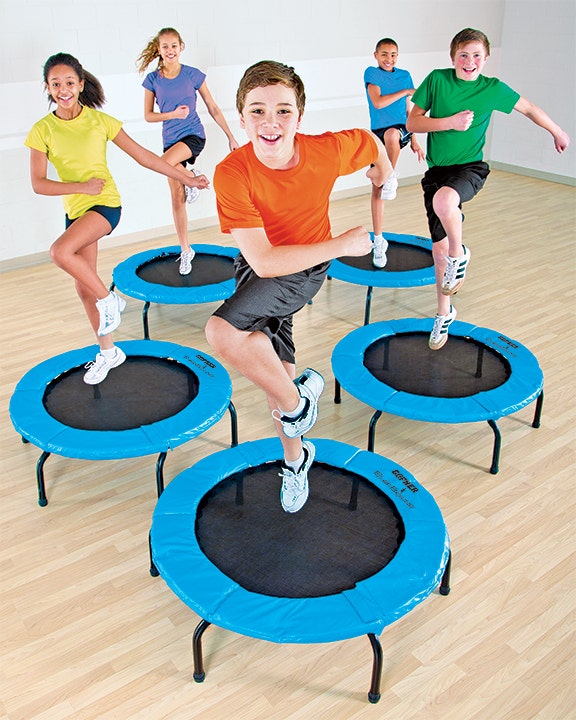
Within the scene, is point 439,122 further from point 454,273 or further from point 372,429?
point 372,429

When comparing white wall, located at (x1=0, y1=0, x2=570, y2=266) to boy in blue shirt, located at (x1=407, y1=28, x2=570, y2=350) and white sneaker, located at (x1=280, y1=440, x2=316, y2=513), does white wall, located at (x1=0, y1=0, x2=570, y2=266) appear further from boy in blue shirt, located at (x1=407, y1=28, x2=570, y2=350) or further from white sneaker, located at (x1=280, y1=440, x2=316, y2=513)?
white sneaker, located at (x1=280, y1=440, x2=316, y2=513)

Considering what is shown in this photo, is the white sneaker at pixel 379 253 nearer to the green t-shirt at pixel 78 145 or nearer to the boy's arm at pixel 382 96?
the boy's arm at pixel 382 96

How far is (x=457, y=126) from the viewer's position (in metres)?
2.90

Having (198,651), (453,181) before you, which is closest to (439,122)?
(453,181)

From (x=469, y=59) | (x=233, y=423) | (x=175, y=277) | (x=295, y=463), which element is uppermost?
(x=469, y=59)

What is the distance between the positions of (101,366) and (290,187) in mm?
1470

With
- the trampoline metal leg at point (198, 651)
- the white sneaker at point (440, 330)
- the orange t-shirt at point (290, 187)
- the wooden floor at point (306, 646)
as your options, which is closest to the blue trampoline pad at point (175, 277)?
the wooden floor at point (306, 646)

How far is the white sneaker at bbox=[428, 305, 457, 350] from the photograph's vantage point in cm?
331

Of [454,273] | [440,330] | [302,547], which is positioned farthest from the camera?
[440,330]

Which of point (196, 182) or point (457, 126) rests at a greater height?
point (457, 126)

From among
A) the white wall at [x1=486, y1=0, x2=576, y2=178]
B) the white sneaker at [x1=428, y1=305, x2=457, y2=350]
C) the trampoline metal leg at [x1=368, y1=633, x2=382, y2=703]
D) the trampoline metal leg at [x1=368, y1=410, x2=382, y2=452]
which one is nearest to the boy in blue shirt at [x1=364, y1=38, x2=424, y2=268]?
the white sneaker at [x1=428, y1=305, x2=457, y2=350]

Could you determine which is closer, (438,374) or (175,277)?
(438,374)

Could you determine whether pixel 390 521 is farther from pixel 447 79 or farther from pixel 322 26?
pixel 322 26

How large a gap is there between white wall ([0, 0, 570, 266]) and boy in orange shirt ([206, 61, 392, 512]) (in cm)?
328
